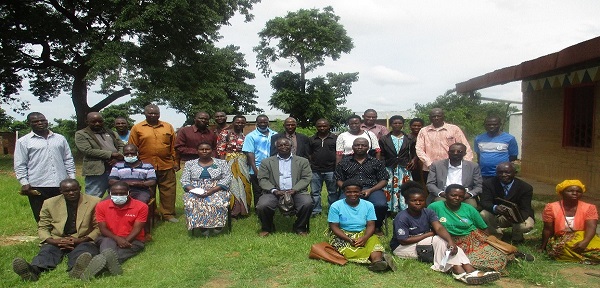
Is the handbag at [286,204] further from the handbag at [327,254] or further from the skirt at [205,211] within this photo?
the handbag at [327,254]

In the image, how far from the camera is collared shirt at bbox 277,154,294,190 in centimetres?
647

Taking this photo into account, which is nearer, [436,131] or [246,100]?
[436,131]

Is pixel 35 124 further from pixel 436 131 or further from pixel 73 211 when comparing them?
pixel 436 131

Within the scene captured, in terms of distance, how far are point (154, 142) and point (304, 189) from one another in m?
2.26

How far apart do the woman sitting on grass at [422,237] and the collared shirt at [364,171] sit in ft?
3.28

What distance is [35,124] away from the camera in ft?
18.7

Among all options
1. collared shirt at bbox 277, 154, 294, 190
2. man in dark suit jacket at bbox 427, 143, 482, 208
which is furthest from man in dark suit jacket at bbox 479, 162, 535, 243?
collared shirt at bbox 277, 154, 294, 190

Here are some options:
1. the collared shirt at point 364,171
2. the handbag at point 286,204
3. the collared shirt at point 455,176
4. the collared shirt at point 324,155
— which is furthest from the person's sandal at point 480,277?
the collared shirt at point 324,155

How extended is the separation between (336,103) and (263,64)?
18.3 feet

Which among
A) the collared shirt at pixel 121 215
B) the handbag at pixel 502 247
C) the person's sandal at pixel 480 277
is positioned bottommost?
the person's sandal at pixel 480 277

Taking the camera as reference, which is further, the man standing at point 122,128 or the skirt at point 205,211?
the man standing at point 122,128

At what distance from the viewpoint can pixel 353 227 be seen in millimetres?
5250

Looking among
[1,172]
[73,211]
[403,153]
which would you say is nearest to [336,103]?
[1,172]

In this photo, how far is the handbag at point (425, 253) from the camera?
16.1ft
